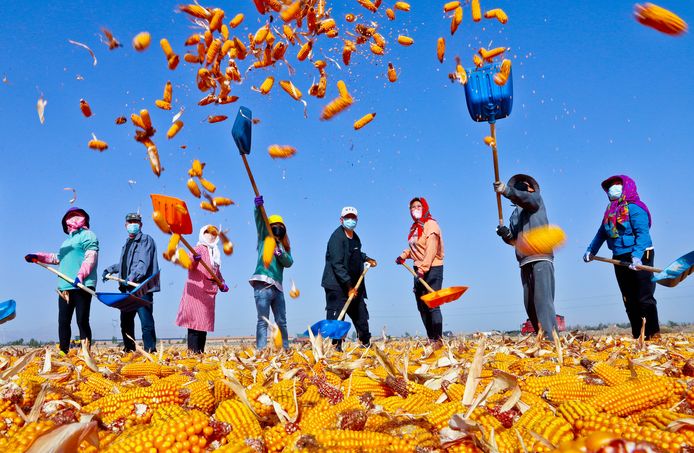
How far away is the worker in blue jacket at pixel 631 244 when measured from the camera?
21.7 ft

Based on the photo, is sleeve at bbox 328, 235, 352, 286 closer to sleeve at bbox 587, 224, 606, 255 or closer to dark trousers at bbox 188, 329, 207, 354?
dark trousers at bbox 188, 329, 207, 354

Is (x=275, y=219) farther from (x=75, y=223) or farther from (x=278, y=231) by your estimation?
(x=75, y=223)

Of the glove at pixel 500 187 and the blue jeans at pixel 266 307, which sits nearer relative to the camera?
the glove at pixel 500 187

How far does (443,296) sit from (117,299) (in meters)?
4.27

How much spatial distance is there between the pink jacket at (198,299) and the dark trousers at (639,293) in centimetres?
571

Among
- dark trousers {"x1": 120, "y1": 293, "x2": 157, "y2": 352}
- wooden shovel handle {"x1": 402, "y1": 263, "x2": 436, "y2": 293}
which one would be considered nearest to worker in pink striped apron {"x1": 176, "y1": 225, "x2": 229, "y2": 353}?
dark trousers {"x1": 120, "y1": 293, "x2": 157, "y2": 352}

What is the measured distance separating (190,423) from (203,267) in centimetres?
630

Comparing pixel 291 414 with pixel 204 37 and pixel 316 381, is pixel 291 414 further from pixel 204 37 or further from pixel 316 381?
pixel 204 37

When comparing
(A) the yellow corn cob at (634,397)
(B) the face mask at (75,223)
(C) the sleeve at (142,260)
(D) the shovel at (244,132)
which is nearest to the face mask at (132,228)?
(C) the sleeve at (142,260)

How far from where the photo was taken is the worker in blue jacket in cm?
662

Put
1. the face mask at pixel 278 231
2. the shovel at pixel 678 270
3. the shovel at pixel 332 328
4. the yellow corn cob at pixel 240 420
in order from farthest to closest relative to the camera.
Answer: the face mask at pixel 278 231 → the shovel at pixel 332 328 → the shovel at pixel 678 270 → the yellow corn cob at pixel 240 420

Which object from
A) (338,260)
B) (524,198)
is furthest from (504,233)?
(338,260)

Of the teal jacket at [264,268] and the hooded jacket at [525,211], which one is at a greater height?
the hooded jacket at [525,211]

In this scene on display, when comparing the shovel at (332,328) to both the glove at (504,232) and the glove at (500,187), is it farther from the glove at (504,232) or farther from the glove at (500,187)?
the glove at (500,187)
